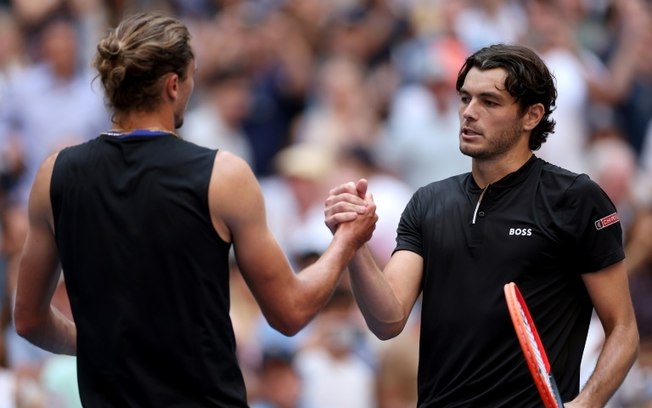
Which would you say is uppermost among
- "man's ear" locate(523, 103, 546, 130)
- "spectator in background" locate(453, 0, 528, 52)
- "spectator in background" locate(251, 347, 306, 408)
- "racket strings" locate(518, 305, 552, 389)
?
"spectator in background" locate(453, 0, 528, 52)

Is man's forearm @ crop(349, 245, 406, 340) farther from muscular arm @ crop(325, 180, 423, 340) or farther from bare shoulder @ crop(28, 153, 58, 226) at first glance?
bare shoulder @ crop(28, 153, 58, 226)

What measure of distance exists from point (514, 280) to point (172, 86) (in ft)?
4.68

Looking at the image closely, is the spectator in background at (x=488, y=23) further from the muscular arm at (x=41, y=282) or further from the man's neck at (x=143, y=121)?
the man's neck at (x=143, y=121)

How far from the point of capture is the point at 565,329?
5.23 metres

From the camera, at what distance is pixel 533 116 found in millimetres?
5441

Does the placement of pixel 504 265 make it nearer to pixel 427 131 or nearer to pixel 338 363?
pixel 338 363

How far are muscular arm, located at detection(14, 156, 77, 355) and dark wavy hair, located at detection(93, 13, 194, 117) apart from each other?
35 cm

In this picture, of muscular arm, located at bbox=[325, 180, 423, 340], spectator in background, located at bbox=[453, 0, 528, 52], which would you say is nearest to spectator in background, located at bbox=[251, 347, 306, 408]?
muscular arm, located at bbox=[325, 180, 423, 340]

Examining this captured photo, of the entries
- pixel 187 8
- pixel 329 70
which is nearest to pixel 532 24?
pixel 329 70

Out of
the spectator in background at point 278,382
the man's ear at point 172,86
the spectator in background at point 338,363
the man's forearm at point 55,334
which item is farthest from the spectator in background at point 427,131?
the man's ear at point 172,86

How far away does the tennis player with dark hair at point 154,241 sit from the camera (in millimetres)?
4727

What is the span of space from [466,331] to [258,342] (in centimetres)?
401

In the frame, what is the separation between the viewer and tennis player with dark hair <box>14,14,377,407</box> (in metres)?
4.73

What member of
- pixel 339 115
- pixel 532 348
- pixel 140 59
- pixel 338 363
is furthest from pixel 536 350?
pixel 339 115
